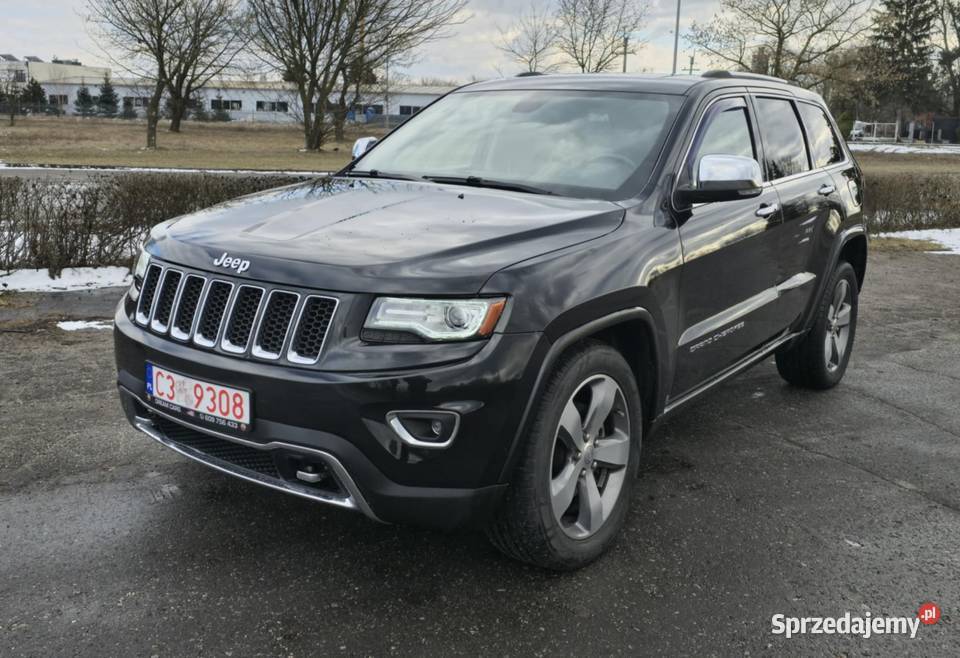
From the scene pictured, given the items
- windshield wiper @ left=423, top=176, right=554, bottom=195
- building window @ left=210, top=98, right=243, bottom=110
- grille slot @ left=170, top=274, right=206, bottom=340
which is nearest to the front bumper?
grille slot @ left=170, top=274, right=206, bottom=340

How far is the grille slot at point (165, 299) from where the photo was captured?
3004mm

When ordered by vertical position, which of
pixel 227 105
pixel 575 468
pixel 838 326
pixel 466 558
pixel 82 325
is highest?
pixel 227 105

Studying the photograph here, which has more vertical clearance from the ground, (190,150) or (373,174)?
(190,150)

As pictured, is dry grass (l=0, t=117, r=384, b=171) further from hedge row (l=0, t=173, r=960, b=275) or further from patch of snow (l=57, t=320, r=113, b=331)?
patch of snow (l=57, t=320, r=113, b=331)

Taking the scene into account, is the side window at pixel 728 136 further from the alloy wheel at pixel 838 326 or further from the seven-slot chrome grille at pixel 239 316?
the seven-slot chrome grille at pixel 239 316

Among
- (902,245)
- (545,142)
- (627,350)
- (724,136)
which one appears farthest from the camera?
(902,245)

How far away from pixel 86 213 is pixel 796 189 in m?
6.13

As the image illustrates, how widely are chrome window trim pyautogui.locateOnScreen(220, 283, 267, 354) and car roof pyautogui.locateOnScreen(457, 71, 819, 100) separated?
81.6 inches

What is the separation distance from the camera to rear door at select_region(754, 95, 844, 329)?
4414 millimetres

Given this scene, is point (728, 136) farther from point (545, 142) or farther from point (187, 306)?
→ point (187, 306)

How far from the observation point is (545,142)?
12.7 ft

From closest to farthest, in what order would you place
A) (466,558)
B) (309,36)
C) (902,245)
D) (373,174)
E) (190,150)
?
(466,558), (373,174), (902,245), (309,36), (190,150)

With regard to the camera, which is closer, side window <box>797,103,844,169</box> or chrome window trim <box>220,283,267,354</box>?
chrome window trim <box>220,283,267,354</box>

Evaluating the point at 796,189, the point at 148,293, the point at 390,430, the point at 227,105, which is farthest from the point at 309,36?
the point at 227,105
